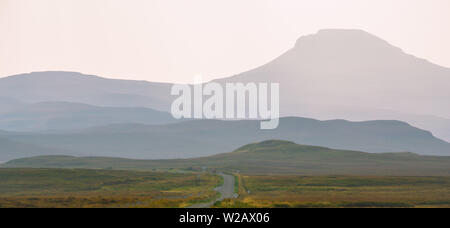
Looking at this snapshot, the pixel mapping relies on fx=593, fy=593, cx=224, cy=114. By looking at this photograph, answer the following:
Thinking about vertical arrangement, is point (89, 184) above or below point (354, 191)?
above

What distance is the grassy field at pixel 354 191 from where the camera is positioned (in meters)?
79.1

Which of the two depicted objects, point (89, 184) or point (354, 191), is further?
point (89, 184)

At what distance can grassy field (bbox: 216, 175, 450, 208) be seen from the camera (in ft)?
259

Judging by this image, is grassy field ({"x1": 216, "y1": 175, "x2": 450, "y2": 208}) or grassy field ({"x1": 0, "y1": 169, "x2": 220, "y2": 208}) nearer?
grassy field ({"x1": 216, "y1": 175, "x2": 450, "y2": 208})

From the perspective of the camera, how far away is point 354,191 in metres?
106

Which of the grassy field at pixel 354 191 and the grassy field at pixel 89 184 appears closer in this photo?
the grassy field at pixel 354 191
